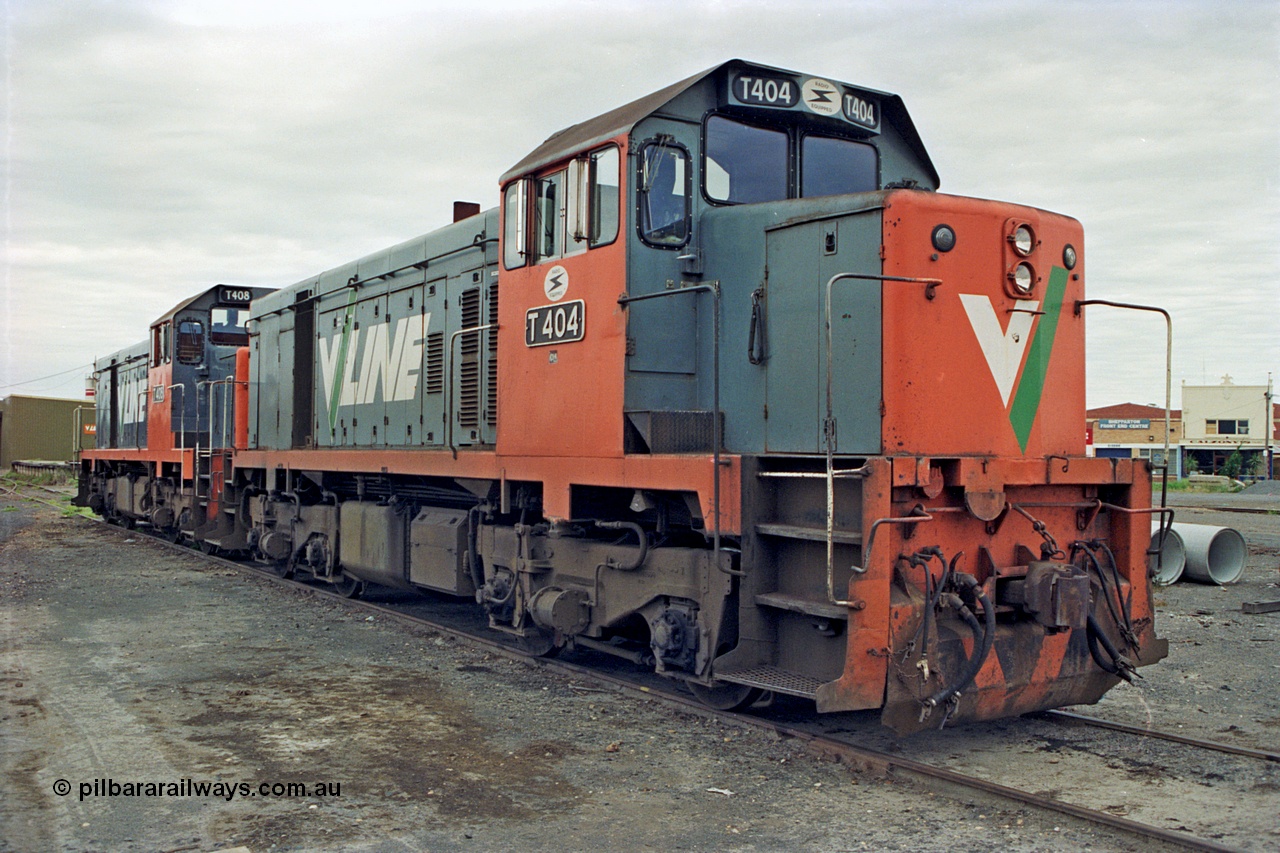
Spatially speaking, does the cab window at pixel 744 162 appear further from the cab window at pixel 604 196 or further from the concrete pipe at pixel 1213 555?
the concrete pipe at pixel 1213 555

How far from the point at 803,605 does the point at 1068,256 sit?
8.43ft

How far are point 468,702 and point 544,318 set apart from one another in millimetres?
2524

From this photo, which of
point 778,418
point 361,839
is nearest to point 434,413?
point 778,418

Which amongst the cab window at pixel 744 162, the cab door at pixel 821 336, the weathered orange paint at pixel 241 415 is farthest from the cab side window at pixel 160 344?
the cab door at pixel 821 336

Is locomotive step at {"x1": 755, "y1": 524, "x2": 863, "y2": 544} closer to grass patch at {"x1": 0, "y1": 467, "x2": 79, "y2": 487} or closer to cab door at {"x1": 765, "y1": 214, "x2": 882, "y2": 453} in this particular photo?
cab door at {"x1": 765, "y1": 214, "x2": 882, "y2": 453}

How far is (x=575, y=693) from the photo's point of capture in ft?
22.4

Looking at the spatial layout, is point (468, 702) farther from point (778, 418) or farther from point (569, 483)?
point (778, 418)

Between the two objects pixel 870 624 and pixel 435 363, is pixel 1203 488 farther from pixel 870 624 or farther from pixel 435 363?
pixel 870 624

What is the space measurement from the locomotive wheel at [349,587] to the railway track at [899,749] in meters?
2.79

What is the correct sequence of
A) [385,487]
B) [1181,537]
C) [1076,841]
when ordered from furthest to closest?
1. [1181,537]
2. [385,487]
3. [1076,841]


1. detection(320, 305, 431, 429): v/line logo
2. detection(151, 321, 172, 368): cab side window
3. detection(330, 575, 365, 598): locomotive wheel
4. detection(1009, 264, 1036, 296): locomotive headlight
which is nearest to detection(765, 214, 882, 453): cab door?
detection(1009, 264, 1036, 296): locomotive headlight

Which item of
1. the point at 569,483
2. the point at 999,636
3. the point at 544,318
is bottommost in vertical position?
the point at 999,636

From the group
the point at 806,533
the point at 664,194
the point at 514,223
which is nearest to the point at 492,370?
the point at 514,223

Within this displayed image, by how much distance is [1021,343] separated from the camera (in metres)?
5.79
